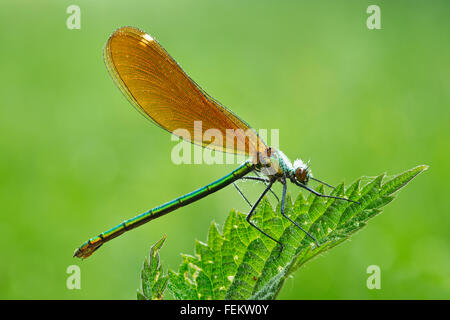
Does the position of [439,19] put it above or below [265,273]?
above

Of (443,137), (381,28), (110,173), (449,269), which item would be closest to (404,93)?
(443,137)

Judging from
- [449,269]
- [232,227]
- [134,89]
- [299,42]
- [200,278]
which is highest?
[299,42]

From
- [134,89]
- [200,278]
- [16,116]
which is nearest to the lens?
[200,278]

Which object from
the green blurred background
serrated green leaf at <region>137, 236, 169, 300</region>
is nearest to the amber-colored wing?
serrated green leaf at <region>137, 236, 169, 300</region>

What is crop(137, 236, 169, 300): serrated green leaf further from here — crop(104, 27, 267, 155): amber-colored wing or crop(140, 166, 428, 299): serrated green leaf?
crop(104, 27, 267, 155): amber-colored wing

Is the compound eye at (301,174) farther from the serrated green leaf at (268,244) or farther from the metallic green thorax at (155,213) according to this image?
the serrated green leaf at (268,244)

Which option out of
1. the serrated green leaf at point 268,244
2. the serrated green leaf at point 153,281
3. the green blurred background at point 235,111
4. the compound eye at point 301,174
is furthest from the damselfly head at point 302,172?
the serrated green leaf at point 153,281

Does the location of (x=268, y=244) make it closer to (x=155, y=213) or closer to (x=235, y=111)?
(x=155, y=213)

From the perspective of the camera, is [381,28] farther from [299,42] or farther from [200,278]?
[200,278]
